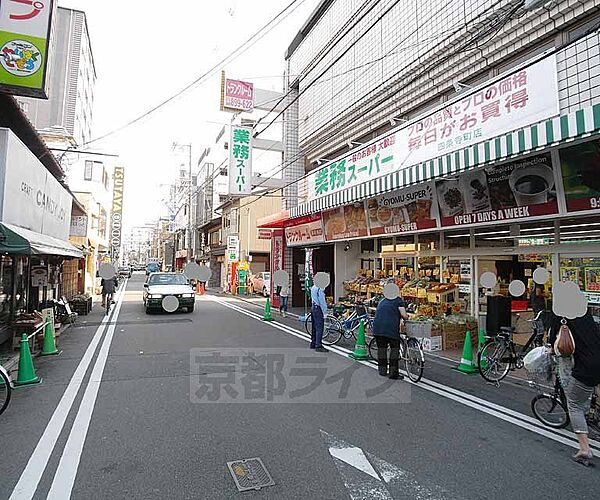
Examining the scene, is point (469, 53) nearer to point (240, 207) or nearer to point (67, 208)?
point (67, 208)

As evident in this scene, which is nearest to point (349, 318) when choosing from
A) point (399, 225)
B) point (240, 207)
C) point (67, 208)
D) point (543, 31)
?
point (399, 225)

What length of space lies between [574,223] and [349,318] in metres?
5.56

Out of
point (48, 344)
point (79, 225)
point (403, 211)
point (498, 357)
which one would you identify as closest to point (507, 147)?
point (498, 357)

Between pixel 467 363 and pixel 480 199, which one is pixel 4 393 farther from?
pixel 480 199

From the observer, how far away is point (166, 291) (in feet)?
56.6

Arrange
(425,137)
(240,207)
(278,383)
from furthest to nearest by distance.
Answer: (240,207)
(425,137)
(278,383)

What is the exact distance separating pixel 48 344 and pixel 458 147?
1017 centimetres

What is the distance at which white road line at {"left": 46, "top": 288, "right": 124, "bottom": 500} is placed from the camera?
3543 millimetres

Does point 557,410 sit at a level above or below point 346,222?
below

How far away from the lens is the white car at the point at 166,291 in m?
16.8

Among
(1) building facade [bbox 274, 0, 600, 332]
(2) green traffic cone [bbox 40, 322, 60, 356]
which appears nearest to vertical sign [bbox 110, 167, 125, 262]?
(1) building facade [bbox 274, 0, 600, 332]

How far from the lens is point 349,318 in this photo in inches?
435

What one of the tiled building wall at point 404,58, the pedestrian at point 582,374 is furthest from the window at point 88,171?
the pedestrian at point 582,374

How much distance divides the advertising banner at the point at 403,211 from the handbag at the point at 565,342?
629 cm
